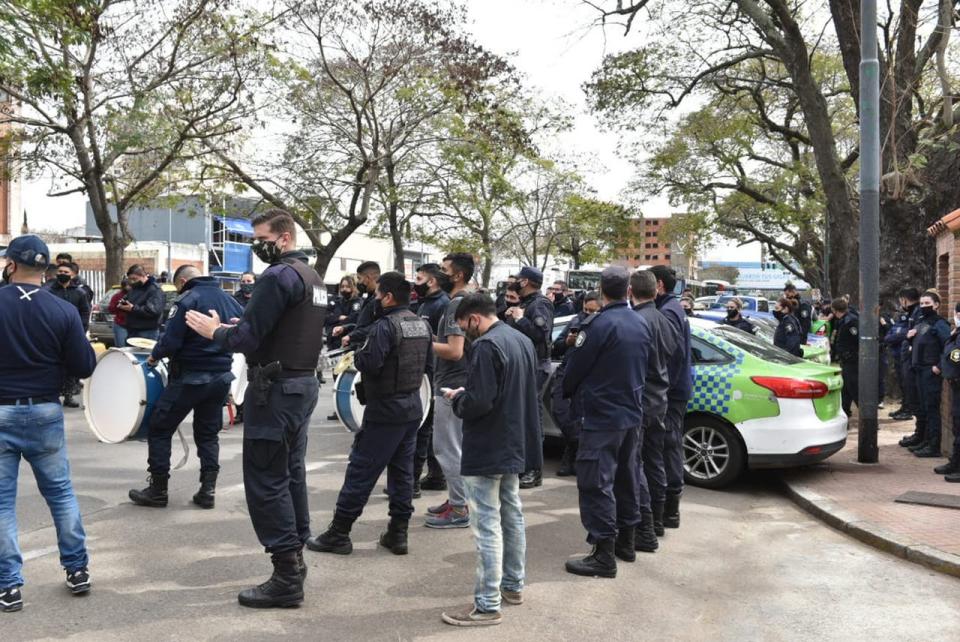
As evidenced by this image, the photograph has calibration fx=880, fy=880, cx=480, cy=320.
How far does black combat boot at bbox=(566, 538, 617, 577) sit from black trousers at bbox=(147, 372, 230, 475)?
296 cm

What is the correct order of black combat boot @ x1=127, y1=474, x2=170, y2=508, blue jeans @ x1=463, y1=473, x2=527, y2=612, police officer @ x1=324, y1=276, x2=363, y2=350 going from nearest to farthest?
blue jeans @ x1=463, y1=473, x2=527, y2=612 → black combat boot @ x1=127, y1=474, x2=170, y2=508 → police officer @ x1=324, y1=276, x2=363, y2=350

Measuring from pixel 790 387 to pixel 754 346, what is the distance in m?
0.82

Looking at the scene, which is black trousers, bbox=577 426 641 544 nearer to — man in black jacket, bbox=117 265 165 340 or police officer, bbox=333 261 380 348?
police officer, bbox=333 261 380 348

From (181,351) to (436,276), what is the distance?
6.51 feet

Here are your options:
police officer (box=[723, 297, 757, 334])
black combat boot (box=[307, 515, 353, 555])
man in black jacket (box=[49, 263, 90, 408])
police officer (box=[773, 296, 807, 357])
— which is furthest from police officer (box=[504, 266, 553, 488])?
man in black jacket (box=[49, 263, 90, 408])

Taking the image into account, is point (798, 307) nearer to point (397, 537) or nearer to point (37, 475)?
point (397, 537)

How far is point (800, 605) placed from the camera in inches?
195

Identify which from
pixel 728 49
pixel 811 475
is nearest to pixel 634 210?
pixel 728 49

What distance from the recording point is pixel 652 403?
A: 584 cm

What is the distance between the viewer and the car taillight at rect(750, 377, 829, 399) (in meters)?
7.57

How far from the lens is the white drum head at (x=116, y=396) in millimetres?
6309

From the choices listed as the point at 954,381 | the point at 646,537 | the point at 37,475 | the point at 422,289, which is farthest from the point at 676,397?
the point at 37,475

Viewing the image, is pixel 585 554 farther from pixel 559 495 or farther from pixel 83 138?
pixel 83 138

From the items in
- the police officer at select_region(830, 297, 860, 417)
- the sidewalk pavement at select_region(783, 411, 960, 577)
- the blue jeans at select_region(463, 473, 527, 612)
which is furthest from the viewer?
the police officer at select_region(830, 297, 860, 417)
